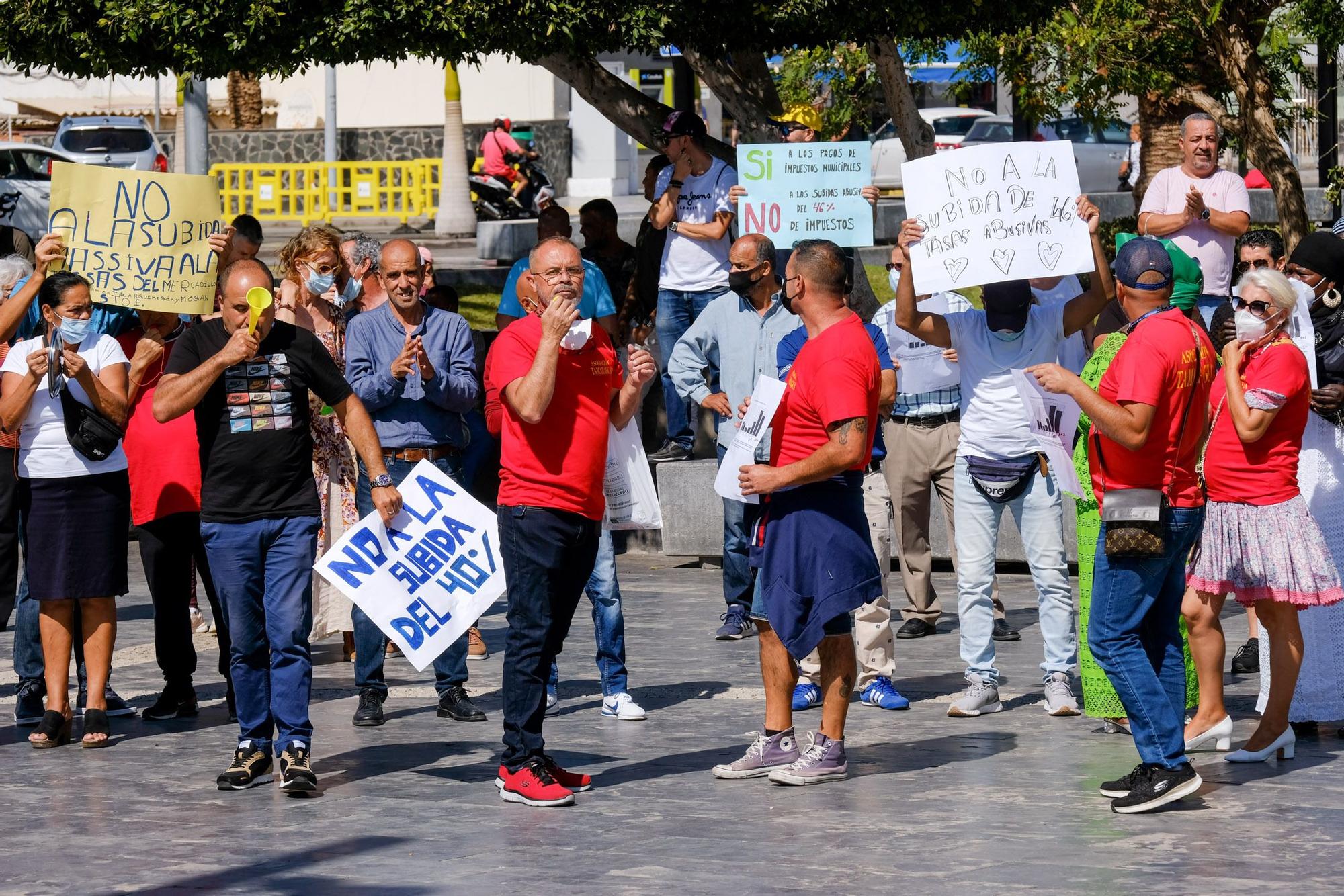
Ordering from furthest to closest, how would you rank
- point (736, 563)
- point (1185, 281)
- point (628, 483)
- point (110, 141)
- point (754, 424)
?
1. point (110, 141)
2. point (736, 563)
3. point (1185, 281)
4. point (628, 483)
5. point (754, 424)

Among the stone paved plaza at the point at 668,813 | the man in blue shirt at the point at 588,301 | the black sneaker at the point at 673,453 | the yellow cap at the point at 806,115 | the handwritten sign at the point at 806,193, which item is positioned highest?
the yellow cap at the point at 806,115

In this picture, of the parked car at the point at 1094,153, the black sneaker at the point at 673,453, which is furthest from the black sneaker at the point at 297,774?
the parked car at the point at 1094,153

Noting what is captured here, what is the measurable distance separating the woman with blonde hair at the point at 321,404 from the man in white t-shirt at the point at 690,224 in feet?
10.1

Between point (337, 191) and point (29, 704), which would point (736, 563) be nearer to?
point (29, 704)

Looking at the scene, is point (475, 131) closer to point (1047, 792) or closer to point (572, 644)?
point (572, 644)

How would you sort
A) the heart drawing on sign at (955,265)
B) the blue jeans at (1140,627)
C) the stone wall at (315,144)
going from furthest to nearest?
the stone wall at (315,144) → the heart drawing on sign at (955,265) → the blue jeans at (1140,627)

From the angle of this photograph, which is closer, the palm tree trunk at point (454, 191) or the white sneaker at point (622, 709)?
the white sneaker at point (622, 709)

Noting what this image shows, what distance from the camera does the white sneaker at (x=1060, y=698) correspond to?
26.3 ft

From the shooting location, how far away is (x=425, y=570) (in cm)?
717

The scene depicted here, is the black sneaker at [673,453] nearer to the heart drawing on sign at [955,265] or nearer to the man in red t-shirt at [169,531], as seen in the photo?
the man in red t-shirt at [169,531]

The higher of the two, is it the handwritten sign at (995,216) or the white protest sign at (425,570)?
the handwritten sign at (995,216)

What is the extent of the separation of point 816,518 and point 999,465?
1.43m

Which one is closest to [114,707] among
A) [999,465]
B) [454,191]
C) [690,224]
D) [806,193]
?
[999,465]

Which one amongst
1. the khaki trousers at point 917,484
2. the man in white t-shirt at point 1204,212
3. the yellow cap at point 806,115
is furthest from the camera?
the yellow cap at point 806,115
